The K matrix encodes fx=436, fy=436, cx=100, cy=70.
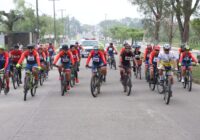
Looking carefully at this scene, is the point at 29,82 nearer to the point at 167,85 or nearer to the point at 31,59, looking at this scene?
the point at 31,59

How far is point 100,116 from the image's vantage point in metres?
10.8

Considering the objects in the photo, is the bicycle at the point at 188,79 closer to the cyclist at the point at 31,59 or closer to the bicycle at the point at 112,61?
the cyclist at the point at 31,59

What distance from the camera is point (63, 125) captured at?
9.58 metres

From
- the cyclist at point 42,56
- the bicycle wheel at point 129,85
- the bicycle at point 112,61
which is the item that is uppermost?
the cyclist at point 42,56

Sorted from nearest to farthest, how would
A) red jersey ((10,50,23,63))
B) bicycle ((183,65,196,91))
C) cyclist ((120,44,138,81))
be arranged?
cyclist ((120,44,138,81)) → bicycle ((183,65,196,91)) → red jersey ((10,50,23,63))

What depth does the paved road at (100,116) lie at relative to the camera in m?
8.62

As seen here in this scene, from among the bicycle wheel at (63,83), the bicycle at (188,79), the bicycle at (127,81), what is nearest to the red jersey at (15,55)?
the bicycle wheel at (63,83)

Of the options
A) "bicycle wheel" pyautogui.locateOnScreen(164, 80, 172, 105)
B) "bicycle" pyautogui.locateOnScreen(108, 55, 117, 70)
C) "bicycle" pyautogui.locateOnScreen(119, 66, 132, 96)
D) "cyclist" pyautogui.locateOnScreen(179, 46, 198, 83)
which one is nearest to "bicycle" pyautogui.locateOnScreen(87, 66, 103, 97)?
"bicycle" pyautogui.locateOnScreen(119, 66, 132, 96)

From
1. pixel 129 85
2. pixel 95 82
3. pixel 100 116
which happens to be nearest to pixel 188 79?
pixel 129 85

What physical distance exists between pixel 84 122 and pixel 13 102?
450cm

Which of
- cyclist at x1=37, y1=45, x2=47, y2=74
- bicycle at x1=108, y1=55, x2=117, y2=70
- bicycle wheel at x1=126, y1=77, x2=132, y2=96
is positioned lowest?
bicycle at x1=108, y1=55, x2=117, y2=70

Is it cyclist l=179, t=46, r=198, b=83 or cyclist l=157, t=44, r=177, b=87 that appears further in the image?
cyclist l=179, t=46, r=198, b=83

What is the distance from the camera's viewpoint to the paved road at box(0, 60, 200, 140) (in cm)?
862

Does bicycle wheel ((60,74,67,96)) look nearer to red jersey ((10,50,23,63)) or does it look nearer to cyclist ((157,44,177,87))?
cyclist ((157,44,177,87))
